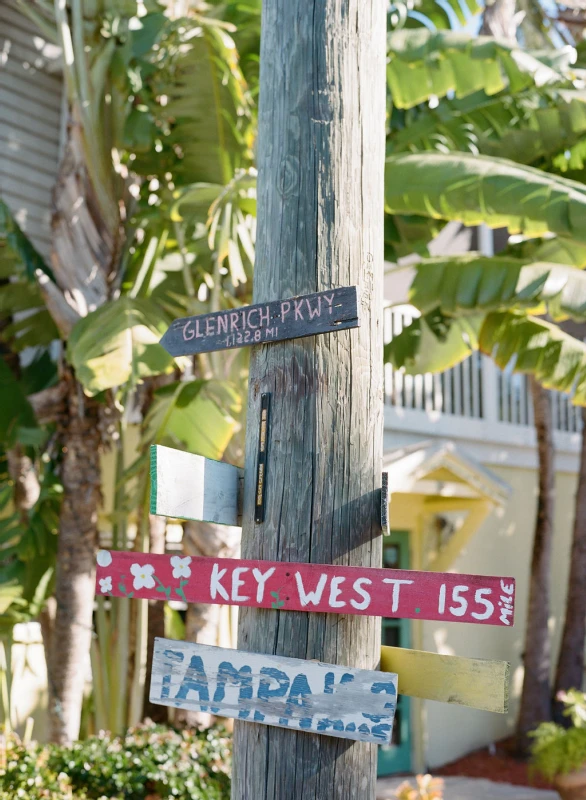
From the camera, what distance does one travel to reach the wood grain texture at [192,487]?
2.38 meters

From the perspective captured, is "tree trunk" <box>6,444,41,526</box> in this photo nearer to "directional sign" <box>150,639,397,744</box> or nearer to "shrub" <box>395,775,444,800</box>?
"shrub" <box>395,775,444,800</box>

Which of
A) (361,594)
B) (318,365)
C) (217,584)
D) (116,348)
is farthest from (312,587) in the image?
(116,348)

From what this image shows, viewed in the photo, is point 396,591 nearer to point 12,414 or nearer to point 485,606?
point 485,606

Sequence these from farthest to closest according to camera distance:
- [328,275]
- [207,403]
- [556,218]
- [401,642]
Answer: [401,642] < [207,403] < [556,218] < [328,275]

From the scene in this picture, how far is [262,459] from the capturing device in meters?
2.60

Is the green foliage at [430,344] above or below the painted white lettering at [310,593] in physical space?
above

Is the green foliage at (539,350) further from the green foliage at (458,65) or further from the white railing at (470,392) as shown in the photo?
the white railing at (470,392)

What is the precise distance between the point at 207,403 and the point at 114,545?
72.4 inches

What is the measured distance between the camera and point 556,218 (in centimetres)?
469

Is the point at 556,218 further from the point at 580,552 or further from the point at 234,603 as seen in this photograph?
the point at 580,552

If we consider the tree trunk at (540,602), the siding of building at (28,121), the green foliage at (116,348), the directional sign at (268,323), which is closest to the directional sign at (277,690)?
the directional sign at (268,323)

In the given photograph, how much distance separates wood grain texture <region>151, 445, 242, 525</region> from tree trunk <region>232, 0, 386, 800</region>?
0.19 ft

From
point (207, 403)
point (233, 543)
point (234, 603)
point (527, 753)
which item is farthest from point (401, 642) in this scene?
point (234, 603)

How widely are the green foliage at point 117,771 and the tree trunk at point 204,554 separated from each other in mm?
Result: 561
